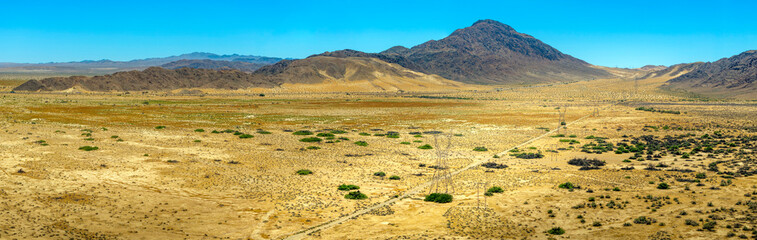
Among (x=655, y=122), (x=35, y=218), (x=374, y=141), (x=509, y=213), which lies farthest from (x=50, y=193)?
(x=655, y=122)

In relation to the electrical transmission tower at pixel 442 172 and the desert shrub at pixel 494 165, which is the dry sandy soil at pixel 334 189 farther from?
the desert shrub at pixel 494 165

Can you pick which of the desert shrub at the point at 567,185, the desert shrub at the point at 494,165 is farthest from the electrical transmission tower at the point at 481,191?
the desert shrub at the point at 494,165

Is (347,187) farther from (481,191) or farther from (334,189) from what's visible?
(481,191)

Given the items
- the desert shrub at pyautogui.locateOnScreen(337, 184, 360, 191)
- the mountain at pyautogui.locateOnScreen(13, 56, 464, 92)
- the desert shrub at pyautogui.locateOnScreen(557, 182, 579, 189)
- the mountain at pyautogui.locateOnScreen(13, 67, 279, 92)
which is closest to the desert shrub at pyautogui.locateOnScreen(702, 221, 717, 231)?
the desert shrub at pyautogui.locateOnScreen(557, 182, 579, 189)

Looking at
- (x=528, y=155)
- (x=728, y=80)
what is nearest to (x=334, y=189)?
(x=528, y=155)

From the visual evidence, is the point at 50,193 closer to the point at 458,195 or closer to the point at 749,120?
the point at 458,195

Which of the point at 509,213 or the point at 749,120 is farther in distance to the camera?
the point at 749,120
